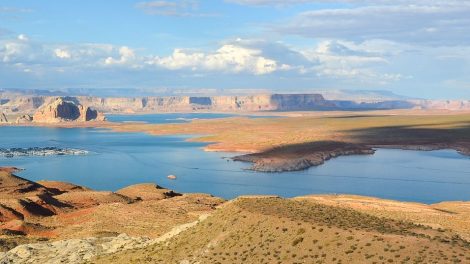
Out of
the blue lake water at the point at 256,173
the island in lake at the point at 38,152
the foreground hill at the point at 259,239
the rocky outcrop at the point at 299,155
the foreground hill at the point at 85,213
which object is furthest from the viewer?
the island in lake at the point at 38,152

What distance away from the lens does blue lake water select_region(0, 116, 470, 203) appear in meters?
92.0

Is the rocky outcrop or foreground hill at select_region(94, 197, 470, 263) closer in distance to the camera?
foreground hill at select_region(94, 197, 470, 263)

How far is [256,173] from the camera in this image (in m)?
110

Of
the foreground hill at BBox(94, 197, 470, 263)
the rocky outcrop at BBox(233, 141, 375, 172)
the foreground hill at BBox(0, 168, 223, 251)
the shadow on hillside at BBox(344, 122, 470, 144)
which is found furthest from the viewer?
the shadow on hillside at BBox(344, 122, 470, 144)

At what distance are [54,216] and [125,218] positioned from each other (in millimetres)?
9089

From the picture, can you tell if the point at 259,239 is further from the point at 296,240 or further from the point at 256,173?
the point at 256,173

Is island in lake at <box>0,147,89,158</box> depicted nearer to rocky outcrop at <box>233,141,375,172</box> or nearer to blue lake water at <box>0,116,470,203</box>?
blue lake water at <box>0,116,470,203</box>

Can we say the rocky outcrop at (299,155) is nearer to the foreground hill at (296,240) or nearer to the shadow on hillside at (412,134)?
the shadow on hillside at (412,134)

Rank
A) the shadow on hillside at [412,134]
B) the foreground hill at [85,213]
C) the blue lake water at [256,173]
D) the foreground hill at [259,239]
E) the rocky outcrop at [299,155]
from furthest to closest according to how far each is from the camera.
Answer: the shadow on hillside at [412,134] → the rocky outcrop at [299,155] → the blue lake water at [256,173] → the foreground hill at [85,213] → the foreground hill at [259,239]

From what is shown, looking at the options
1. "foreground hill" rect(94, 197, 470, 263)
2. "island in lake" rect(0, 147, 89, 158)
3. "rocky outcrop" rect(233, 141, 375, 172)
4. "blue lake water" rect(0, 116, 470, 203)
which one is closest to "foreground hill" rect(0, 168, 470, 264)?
"foreground hill" rect(94, 197, 470, 263)

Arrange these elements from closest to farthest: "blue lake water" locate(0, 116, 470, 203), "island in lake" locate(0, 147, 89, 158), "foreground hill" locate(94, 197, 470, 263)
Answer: "foreground hill" locate(94, 197, 470, 263)
"blue lake water" locate(0, 116, 470, 203)
"island in lake" locate(0, 147, 89, 158)

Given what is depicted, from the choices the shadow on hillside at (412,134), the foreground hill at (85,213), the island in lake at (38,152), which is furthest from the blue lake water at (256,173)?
the foreground hill at (85,213)

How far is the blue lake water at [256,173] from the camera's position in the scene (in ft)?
302

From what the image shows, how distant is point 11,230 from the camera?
47.8 metres
